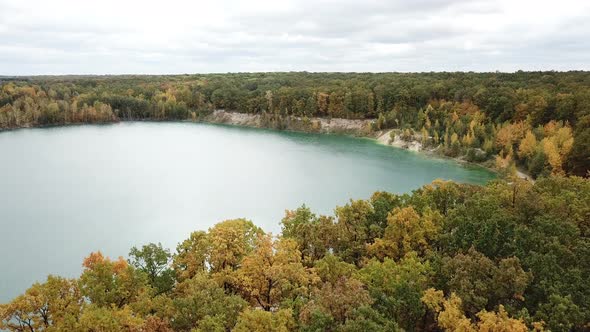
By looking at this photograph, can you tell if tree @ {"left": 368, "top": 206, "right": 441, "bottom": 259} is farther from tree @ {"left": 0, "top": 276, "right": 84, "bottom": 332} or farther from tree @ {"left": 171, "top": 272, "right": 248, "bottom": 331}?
tree @ {"left": 0, "top": 276, "right": 84, "bottom": 332}

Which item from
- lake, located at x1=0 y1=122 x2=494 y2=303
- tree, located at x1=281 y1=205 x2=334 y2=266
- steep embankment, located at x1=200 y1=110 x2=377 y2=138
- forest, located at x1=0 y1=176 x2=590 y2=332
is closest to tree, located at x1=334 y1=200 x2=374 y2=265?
forest, located at x1=0 y1=176 x2=590 y2=332

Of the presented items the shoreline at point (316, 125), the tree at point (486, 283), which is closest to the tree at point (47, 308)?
the tree at point (486, 283)

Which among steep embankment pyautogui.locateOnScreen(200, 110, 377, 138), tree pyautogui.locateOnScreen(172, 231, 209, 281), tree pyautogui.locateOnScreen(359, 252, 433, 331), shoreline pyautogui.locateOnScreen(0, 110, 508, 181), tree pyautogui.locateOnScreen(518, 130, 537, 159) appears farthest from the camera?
steep embankment pyautogui.locateOnScreen(200, 110, 377, 138)

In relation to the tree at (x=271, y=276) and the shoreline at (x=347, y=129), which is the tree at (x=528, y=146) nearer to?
the shoreline at (x=347, y=129)

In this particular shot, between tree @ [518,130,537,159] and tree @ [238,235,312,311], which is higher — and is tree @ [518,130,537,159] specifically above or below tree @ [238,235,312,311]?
above

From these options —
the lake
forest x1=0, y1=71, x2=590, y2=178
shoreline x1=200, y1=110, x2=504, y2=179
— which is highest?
forest x1=0, y1=71, x2=590, y2=178

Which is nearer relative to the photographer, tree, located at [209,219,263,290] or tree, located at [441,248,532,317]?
tree, located at [441,248,532,317]

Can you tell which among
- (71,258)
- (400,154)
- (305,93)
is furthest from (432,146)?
(71,258)
